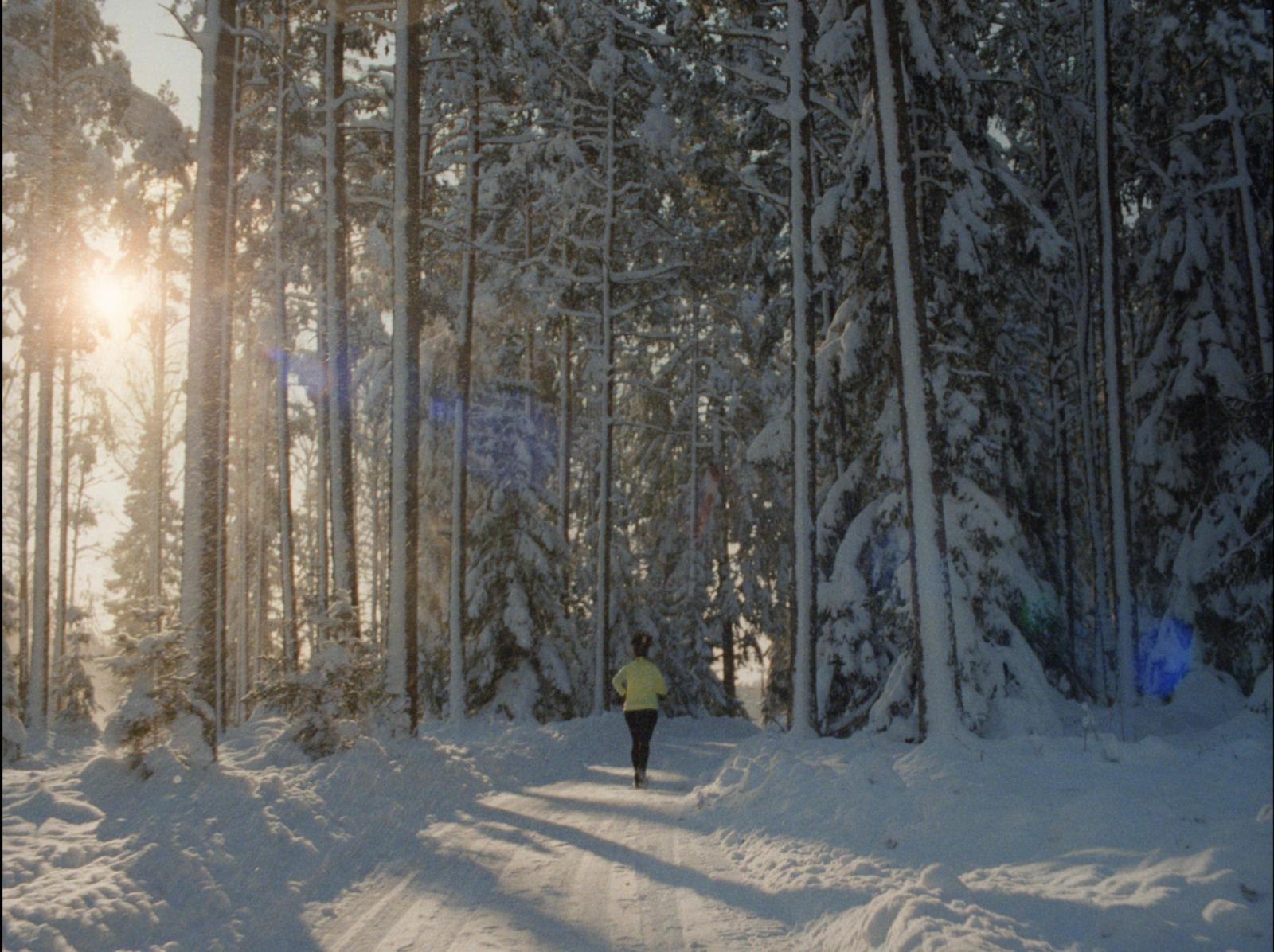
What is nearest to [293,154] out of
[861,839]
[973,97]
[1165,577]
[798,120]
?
[798,120]

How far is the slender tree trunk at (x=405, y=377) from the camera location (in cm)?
1372

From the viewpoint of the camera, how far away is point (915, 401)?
10.1 m

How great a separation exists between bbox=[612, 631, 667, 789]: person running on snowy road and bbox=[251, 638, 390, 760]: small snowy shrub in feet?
12.0

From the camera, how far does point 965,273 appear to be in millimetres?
11742

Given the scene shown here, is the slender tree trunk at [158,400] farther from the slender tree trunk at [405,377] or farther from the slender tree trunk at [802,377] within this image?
the slender tree trunk at [802,377]

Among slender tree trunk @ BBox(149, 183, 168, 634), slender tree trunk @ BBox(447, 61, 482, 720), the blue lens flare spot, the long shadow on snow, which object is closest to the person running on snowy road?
the long shadow on snow

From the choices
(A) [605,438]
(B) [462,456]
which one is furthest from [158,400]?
(A) [605,438]

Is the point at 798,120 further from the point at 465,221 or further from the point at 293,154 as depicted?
the point at 293,154

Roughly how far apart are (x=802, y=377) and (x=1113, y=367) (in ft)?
23.3

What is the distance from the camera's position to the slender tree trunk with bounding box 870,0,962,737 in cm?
974

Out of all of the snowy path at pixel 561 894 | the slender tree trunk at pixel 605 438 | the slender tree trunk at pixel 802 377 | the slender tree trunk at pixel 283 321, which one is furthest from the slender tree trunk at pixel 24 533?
the slender tree trunk at pixel 802 377

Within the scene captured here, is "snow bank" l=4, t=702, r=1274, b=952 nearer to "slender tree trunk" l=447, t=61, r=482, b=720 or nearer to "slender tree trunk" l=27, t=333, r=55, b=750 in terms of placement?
"slender tree trunk" l=447, t=61, r=482, b=720

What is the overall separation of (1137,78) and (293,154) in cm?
1973

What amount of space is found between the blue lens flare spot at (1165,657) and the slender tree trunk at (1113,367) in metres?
0.65
